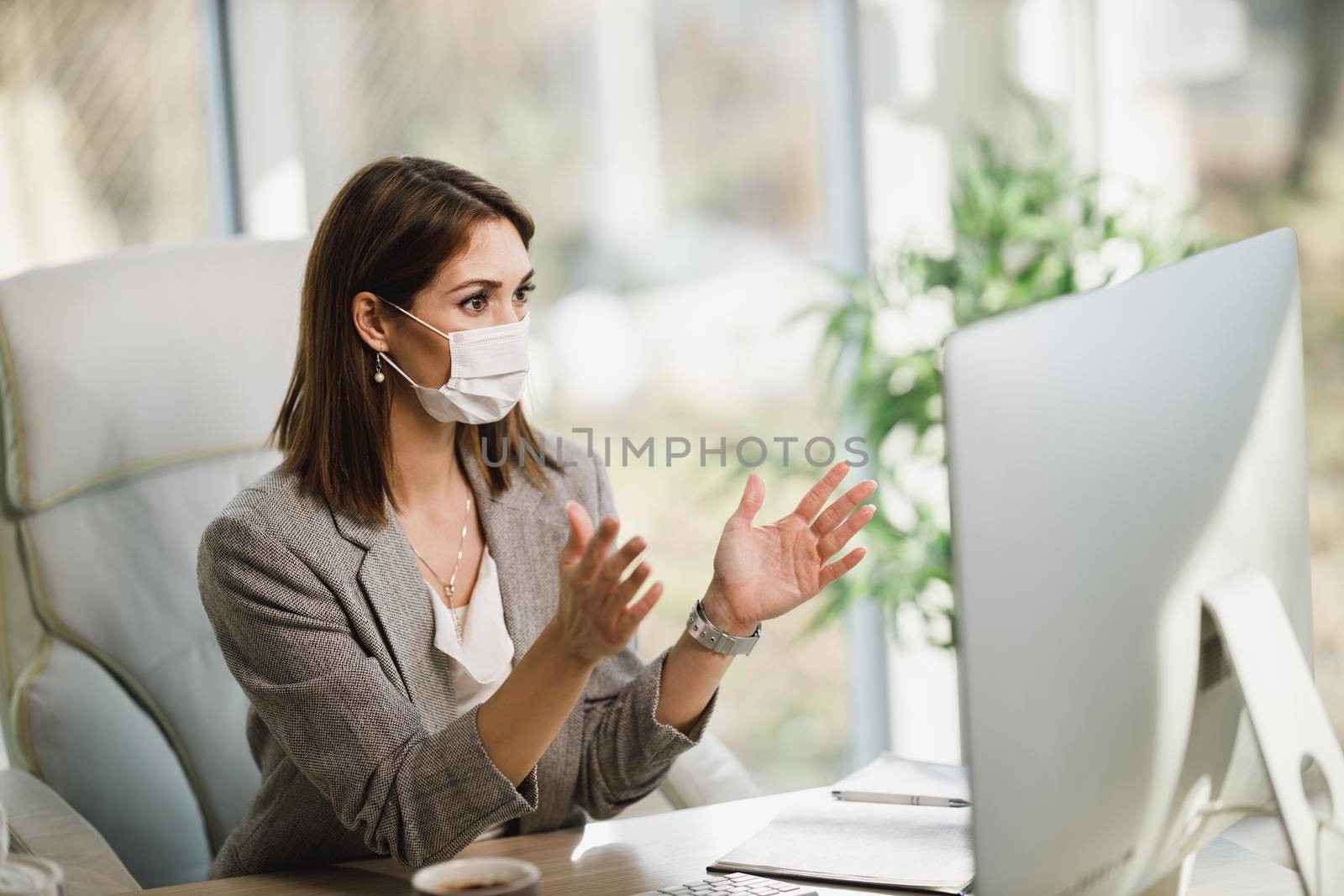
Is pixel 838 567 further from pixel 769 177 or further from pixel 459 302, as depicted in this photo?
pixel 769 177

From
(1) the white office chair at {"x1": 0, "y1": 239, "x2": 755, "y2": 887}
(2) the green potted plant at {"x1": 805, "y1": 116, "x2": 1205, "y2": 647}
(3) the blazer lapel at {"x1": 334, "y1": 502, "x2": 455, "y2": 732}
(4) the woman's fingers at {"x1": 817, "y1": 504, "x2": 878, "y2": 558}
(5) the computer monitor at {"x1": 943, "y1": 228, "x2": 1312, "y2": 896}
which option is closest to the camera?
(5) the computer monitor at {"x1": 943, "y1": 228, "x2": 1312, "y2": 896}

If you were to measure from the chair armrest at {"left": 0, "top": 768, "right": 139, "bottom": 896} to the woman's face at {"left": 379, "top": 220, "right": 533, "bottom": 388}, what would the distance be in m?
0.59

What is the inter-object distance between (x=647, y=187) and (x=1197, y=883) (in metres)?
2.03

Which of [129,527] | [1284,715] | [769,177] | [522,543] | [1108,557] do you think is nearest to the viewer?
[1108,557]

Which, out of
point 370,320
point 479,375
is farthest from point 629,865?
point 370,320

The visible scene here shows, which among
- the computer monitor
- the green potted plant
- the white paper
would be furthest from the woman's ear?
the green potted plant

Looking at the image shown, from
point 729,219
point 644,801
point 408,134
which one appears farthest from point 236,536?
point 729,219

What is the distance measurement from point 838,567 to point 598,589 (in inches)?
11.9

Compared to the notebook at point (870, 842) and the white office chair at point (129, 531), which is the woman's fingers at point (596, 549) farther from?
the white office chair at point (129, 531)

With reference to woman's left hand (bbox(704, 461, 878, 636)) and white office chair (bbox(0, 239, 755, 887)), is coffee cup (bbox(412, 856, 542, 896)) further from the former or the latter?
white office chair (bbox(0, 239, 755, 887))

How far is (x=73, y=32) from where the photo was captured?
7.54 feet

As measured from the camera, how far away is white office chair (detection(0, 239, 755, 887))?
5.02 ft

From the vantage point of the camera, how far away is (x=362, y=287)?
1335 mm

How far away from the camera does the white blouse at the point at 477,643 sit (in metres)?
1.26
